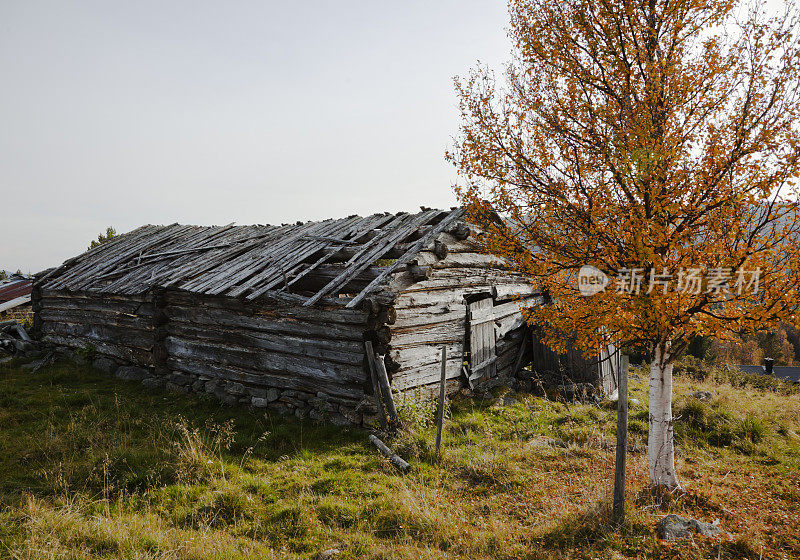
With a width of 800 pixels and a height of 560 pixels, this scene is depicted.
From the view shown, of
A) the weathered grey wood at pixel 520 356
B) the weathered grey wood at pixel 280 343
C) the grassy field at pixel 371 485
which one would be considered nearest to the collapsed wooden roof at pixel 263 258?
the weathered grey wood at pixel 280 343

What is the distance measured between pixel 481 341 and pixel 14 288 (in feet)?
70.0

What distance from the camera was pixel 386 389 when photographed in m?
8.39

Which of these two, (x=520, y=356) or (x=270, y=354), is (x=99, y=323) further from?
(x=520, y=356)

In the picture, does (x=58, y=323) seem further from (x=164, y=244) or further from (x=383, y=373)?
(x=383, y=373)

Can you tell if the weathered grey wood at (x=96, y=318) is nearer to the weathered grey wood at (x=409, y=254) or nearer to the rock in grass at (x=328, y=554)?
the weathered grey wood at (x=409, y=254)

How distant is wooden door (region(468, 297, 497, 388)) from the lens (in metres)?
11.1

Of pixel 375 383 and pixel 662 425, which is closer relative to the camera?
pixel 662 425

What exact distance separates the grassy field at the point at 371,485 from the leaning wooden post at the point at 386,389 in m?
Answer: 0.34

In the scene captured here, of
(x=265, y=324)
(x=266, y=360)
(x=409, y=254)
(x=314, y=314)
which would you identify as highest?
(x=409, y=254)

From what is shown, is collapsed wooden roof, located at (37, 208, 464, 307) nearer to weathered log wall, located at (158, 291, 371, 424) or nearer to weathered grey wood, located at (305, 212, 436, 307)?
weathered grey wood, located at (305, 212, 436, 307)

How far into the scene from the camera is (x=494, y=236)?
657cm

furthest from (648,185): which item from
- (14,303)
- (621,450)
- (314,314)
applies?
(14,303)

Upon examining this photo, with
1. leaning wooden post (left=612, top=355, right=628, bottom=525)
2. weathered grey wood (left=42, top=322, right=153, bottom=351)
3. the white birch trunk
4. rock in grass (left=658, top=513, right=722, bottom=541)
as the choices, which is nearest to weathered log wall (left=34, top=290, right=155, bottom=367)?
weathered grey wood (left=42, top=322, right=153, bottom=351)

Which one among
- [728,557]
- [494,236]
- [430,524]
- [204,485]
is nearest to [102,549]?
[204,485]
